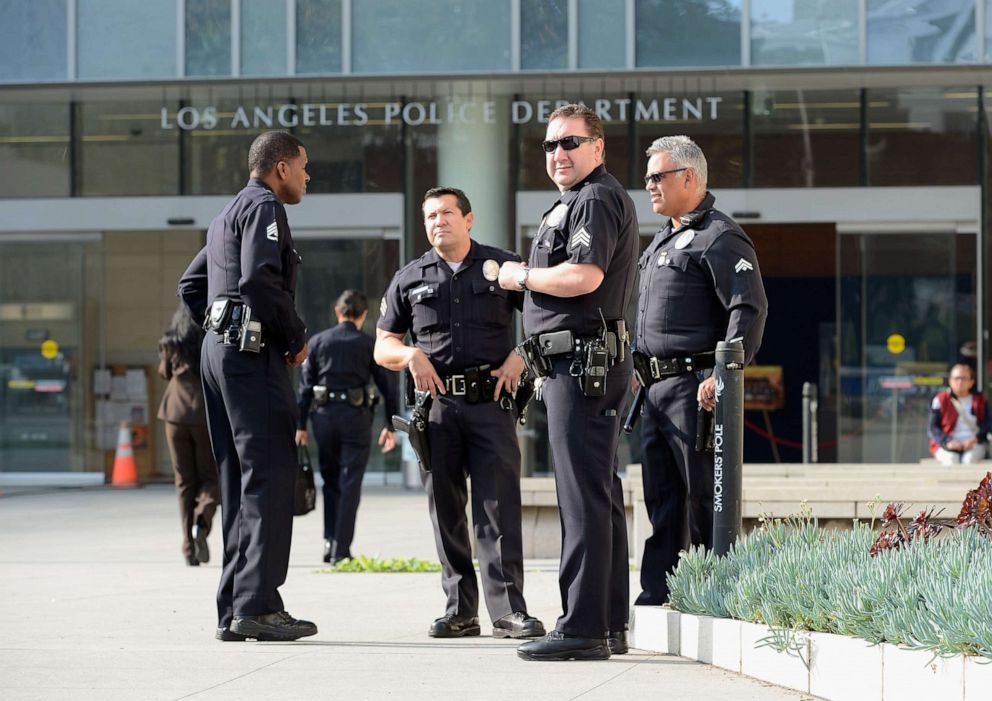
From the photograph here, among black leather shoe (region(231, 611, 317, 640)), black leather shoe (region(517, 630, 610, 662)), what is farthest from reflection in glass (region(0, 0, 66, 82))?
black leather shoe (region(517, 630, 610, 662))

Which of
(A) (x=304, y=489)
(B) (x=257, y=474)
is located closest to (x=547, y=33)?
(A) (x=304, y=489)

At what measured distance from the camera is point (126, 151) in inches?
777

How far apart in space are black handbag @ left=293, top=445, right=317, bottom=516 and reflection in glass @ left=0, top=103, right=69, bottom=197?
10632 millimetres

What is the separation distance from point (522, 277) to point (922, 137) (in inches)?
534

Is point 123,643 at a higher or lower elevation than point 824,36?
lower

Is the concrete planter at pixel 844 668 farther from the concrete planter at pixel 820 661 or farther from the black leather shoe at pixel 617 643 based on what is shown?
the black leather shoe at pixel 617 643

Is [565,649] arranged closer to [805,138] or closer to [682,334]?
[682,334]

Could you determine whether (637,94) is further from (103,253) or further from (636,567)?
(636,567)

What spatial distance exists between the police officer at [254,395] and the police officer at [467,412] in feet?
1.88

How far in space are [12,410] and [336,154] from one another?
5281 mm

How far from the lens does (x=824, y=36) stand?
1722cm

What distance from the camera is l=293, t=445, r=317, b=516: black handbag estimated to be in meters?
7.37

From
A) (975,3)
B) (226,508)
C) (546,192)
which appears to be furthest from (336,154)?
(226,508)

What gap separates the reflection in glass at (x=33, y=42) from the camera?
59.7 feet
